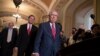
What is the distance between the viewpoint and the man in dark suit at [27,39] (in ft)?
23.6

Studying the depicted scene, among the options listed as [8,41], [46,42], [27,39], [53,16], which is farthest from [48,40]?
[8,41]

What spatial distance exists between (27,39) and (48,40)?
1.43 meters

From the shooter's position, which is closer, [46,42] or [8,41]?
[46,42]

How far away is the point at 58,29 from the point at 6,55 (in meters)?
2.75

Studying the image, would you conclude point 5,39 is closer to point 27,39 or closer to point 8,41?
point 8,41

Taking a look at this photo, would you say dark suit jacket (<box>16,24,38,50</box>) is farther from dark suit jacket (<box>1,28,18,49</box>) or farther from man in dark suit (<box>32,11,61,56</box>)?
man in dark suit (<box>32,11,61,56</box>)

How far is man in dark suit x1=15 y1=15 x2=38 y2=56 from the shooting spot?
7180mm

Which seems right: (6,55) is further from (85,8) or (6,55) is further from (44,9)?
(44,9)

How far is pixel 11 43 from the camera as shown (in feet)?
27.0

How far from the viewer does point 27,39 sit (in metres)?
7.20

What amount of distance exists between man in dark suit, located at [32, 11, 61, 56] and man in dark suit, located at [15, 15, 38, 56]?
4.04 ft

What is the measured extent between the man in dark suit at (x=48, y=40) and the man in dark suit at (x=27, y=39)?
4.04 ft

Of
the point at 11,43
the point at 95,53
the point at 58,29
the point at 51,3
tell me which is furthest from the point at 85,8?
the point at 95,53

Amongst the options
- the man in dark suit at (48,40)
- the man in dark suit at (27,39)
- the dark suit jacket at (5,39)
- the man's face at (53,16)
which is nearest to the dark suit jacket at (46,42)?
the man in dark suit at (48,40)
